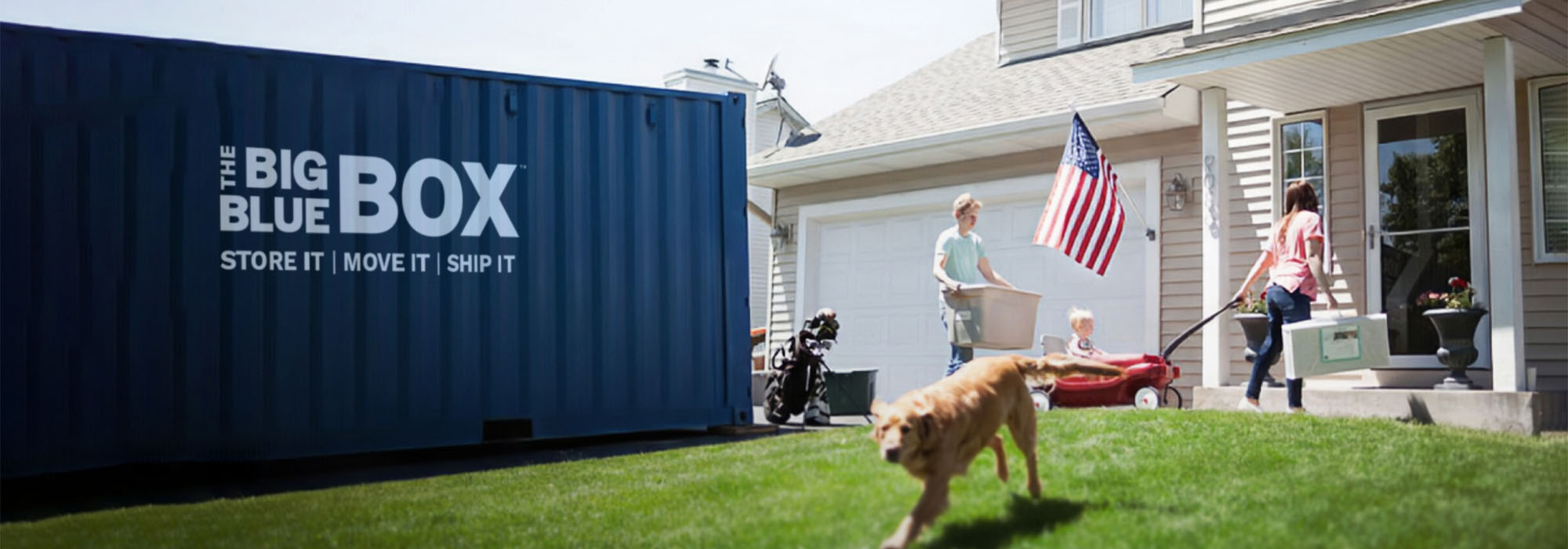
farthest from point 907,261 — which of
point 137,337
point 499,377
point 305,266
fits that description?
point 137,337

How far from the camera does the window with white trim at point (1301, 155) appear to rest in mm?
10336

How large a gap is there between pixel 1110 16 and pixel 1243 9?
3.55 meters

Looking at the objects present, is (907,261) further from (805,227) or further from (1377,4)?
(1377,4)

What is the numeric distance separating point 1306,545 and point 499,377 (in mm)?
6170

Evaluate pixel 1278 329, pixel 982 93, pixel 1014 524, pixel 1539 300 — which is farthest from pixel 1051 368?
pixel 982 93

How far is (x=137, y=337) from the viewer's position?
26.3 feet

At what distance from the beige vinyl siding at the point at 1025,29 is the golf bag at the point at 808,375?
6.18 meters

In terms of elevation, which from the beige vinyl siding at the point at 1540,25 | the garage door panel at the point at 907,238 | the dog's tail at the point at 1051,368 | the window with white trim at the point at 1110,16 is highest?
the window with white trim at the point at 1110,16

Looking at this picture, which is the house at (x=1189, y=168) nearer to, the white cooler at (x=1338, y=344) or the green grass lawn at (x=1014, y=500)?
the white cooler at (x=1338, y=344)

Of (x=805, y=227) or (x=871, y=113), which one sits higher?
(x=871, y=113)

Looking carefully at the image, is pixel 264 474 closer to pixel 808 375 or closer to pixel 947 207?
pixel 808 375

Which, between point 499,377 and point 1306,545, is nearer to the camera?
point 1306,545

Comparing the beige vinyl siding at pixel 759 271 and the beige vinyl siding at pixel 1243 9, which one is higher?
the beige vinyl siding at pixel 1243 9

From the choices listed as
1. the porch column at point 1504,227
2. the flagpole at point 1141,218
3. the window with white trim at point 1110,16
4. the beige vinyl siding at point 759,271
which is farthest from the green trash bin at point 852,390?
the beige vinyl siding at point 759,271
